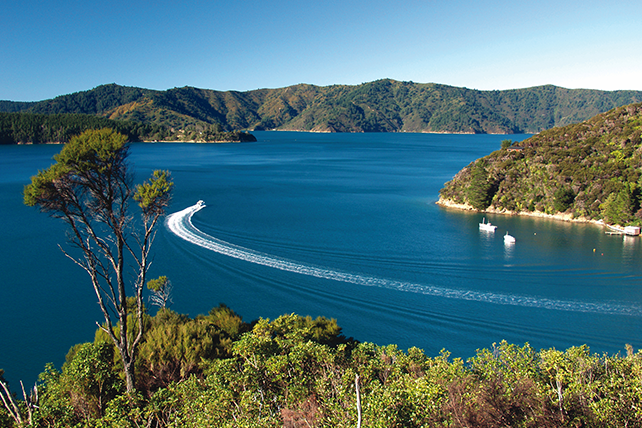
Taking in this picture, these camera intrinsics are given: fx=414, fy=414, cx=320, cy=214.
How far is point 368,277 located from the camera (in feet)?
97.1

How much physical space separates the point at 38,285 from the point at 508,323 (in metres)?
30.6

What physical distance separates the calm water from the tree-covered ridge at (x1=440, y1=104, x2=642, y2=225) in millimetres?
4014

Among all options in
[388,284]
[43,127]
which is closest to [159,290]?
[388,284]

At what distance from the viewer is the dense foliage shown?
992cm

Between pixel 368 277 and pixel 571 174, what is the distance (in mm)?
35089

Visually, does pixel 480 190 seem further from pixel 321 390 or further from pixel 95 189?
pixel 95 189

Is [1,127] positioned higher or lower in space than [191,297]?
higher

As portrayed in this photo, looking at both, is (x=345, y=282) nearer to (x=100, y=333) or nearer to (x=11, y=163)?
(x=100, y=333)

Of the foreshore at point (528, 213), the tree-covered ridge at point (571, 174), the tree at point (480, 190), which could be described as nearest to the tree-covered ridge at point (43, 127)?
the foreshore at point (528, 213)

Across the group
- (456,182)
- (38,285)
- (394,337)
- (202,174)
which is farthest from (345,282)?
(202,174)

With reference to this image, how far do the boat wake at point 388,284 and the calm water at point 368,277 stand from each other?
13cm

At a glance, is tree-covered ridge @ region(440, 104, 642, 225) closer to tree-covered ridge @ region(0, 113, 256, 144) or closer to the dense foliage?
the dense foliage

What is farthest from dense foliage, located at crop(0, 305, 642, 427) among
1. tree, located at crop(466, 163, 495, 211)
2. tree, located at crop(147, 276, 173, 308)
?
tree, located at crop(466, 163, 495, 211)

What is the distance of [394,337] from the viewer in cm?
2264
